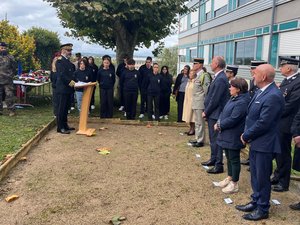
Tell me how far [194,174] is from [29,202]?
8.92 feet

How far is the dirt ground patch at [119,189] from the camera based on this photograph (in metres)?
4.19

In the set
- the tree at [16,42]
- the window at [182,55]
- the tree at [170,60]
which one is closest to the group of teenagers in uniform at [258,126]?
the tree at [16,42]

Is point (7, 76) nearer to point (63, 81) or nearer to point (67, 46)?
point (63, 81)

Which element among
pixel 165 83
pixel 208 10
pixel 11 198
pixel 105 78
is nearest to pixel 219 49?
pixel 208 10

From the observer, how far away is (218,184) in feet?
17.4

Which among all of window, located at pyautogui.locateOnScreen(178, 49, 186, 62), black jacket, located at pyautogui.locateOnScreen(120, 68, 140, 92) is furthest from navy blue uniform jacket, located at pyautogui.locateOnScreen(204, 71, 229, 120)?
window, located at pyautogui.locateOnScreen(178, 49, 186, 62)

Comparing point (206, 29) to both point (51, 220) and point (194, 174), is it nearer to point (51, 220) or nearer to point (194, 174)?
point (194, 174)

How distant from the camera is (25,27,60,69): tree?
2256cm

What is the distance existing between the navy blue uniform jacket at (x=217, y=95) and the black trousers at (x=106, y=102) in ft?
14.9

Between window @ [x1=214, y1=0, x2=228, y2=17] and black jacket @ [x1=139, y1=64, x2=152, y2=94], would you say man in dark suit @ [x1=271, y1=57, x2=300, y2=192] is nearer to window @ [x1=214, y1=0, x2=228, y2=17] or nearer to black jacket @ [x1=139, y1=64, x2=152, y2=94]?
black jacket @ [x1=139, y1=64, x2=152, y2=94]

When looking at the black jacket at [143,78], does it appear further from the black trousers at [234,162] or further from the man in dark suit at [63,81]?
the black trousers at [234,162]

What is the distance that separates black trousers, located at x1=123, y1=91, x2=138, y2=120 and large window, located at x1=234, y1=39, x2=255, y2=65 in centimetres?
901

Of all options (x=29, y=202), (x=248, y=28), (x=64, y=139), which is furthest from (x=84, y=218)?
(x=248, y=28)

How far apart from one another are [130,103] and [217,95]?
4.70m
